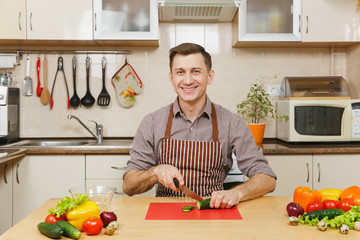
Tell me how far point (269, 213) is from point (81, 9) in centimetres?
217

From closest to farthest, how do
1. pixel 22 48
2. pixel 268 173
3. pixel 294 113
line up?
pixel 268 173
pixel 294 113
pixel 22 48

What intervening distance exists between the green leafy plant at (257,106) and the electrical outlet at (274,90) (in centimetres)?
4

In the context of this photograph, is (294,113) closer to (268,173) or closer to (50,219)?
(268,173)

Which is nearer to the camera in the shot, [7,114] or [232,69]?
[7,114]

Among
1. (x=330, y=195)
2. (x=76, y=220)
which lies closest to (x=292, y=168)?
(x=330, y=195)

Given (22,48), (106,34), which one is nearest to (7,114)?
(22,48)

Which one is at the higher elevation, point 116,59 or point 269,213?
point 116,59

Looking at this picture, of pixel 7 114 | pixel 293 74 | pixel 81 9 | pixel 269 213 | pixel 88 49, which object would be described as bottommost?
pixel 269 213

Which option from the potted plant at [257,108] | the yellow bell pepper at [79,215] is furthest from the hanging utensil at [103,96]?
the yellow bell pepper at [79,215]

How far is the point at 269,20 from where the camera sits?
9.56 feet

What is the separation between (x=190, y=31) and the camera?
3.22 metres

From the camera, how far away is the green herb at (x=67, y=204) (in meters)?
1.14

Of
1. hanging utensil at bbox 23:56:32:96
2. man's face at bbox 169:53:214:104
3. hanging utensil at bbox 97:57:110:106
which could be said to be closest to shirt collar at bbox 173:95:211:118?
man's face at bbox 169:53:214:104

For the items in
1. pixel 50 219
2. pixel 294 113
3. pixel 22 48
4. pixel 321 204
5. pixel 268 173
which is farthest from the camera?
pixel 22 48
